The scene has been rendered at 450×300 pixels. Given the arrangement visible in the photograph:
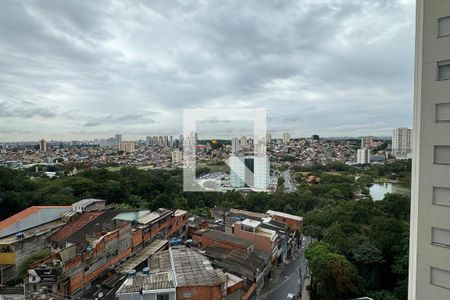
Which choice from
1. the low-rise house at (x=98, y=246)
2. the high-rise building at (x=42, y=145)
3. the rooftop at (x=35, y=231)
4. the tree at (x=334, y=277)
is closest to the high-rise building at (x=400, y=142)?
the tree at (x=334, y=277)

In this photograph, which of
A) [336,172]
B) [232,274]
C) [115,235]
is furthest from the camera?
[336,172]

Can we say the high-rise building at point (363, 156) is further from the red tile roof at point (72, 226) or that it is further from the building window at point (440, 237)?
the building window at point (440, 237)

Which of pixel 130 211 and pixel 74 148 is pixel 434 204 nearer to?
pixel 130 211

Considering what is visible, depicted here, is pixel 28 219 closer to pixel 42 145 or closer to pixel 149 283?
pixel 149 283

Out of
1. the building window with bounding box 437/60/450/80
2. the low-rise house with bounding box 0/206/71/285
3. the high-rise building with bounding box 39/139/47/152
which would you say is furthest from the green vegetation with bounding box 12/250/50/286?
the high-rise building with bounding box 39/139/47/152

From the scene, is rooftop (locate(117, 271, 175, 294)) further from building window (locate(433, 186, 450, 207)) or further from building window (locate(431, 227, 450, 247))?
building window (locate(433, 186, 450, 207))

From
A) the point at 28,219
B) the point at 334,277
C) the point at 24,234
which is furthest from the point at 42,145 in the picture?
the point at 334,277

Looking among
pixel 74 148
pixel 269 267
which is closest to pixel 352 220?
pixel 269 267
